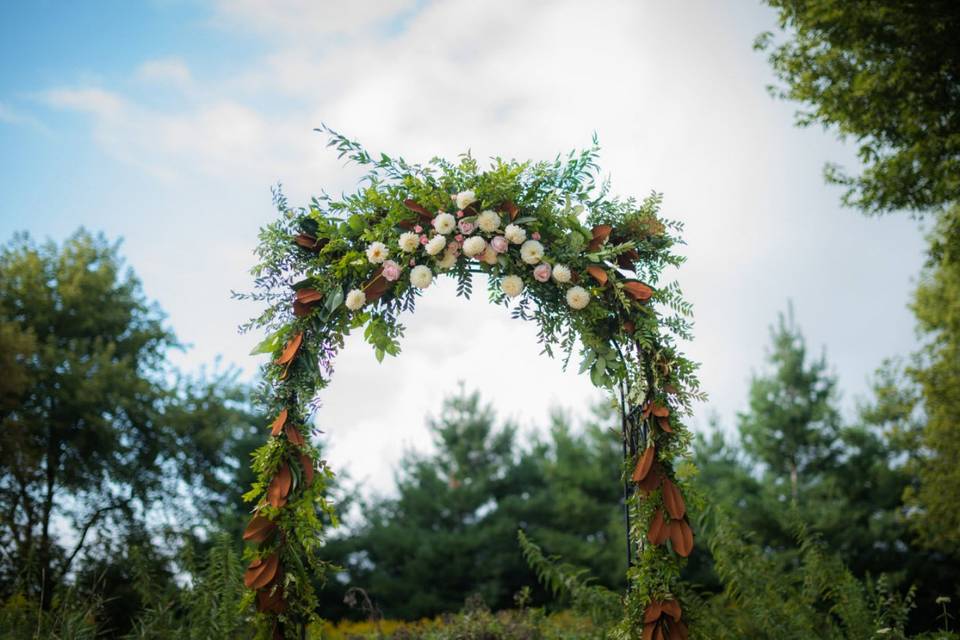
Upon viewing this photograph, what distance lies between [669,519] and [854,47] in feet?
23.4

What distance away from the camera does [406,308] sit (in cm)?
439

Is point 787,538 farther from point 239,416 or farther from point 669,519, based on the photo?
point 669,519

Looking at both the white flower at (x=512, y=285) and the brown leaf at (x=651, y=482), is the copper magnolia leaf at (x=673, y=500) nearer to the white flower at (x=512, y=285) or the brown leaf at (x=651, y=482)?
the brown leaf at (x=651, y=482)

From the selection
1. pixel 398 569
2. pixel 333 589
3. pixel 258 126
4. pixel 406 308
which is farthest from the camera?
pixel 398 569

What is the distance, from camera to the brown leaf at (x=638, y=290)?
3994mm

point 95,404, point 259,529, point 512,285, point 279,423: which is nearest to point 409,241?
point 512,285

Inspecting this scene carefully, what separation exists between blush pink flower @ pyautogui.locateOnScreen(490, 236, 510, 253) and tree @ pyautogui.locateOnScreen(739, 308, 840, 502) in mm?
15142

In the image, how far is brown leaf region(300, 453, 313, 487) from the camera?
3.95 m

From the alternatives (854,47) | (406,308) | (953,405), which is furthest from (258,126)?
(953,405)

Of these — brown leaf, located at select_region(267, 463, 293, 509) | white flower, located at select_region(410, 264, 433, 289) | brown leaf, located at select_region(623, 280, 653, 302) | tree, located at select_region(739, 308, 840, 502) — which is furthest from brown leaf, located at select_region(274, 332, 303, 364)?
tree, located at select_region(739, 308, 840, 502)

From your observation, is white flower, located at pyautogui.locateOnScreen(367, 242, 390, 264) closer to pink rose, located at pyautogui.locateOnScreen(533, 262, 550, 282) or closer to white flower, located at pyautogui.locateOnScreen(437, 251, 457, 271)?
white flower, located at pyautogui.locateOnScreen(437, 251, 457, 271)

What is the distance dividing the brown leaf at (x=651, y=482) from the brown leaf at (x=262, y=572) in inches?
75.9

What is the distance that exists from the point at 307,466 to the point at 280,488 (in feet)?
0.64

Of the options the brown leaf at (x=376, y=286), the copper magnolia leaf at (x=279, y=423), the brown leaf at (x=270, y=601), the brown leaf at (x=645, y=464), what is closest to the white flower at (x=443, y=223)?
the brown leaf at (x=376, y=286)
